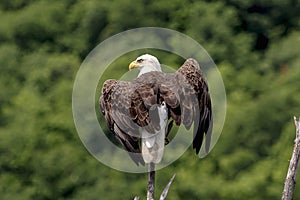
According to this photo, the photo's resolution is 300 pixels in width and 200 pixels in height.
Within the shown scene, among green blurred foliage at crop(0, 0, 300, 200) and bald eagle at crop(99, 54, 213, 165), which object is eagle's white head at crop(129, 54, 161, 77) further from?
green blurred foliage at crop(0, 0, 300, 200)

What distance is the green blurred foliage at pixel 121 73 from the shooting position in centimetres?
3521

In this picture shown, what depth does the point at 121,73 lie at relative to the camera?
113ft

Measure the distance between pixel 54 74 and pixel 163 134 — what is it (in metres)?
35.3

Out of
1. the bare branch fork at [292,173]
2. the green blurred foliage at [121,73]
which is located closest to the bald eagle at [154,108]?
the bare branch fork at [292,173]

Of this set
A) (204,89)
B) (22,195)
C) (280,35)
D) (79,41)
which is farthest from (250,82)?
(204,89)

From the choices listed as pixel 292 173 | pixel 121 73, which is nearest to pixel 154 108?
pixel 292 173

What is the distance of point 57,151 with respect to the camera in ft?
129

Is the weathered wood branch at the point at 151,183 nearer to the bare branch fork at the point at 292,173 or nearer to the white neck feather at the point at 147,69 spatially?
the white neck feather at the point at 147,69

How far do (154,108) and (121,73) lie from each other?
24179 millimetres

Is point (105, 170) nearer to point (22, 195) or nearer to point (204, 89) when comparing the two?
point (22, 195)

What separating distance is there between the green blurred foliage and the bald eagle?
2050cm

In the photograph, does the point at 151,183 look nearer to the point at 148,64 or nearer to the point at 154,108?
the point at 154,108

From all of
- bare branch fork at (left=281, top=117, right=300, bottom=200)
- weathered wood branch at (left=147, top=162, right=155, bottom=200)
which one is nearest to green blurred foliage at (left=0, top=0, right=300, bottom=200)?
weathered wood branch at (left=147, top=162, right=155, bottom=200)

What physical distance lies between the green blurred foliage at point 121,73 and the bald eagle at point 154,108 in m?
20.5
